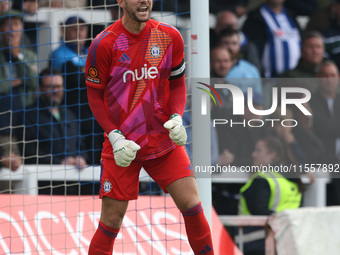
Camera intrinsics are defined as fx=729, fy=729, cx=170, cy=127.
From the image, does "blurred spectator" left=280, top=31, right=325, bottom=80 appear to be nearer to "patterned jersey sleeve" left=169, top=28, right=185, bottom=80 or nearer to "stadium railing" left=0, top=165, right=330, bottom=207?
"stadium railing" left=0, top=165, right=330, bottom=207

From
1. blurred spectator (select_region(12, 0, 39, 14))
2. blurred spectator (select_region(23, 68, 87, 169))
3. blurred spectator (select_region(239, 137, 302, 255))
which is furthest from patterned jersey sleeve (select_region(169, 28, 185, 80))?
blurred spectator (select_region(12, 0, 39, 14))

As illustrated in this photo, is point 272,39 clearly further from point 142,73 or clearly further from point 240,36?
point 142,73

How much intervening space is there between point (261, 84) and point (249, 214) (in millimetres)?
1344

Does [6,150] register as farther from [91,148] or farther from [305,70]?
[305,70]

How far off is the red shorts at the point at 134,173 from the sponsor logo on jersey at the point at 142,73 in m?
0.47

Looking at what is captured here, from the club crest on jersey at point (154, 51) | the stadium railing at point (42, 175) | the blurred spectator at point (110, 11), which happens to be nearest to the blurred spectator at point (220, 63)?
the blurred spectator at point (110, 11)

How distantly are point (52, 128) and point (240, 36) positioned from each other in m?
2.20

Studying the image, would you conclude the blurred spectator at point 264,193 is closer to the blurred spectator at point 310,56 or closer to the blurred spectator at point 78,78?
the blurred spectator at point 310,56

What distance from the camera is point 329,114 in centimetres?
715

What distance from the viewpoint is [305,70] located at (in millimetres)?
7238

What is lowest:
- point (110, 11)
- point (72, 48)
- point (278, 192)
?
point (278, 192)

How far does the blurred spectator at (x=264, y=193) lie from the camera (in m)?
6.24

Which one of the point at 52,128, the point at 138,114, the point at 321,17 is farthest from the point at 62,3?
the point at 321,17

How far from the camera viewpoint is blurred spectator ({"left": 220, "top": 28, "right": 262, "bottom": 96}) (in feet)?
22.3
